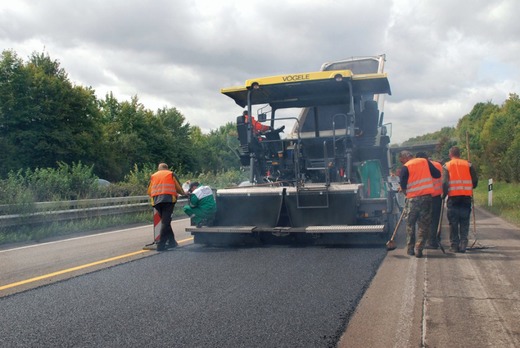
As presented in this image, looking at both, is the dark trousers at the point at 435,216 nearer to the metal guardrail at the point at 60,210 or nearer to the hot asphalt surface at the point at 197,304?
the hot asphalt surface at the point at 197,304

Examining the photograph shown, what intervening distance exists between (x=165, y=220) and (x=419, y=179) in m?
4.15

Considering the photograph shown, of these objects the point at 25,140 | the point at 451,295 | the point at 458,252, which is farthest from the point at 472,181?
the point at 25,140

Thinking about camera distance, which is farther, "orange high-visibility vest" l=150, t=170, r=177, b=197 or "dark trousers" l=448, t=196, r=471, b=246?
"orange high-visibility vest" l=150, t=170, r=177, b=197

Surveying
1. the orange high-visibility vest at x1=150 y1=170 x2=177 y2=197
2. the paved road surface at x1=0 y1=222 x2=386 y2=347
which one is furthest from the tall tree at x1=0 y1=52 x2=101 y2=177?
the paved road surface at x1=0 y1=222 x2=386 y2=347

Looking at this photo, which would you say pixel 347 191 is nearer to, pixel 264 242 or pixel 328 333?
pixel 264 242

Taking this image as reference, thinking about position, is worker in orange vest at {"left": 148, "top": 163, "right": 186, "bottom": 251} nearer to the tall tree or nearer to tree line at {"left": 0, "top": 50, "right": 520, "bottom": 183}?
tree line at {"left": 0, "top": 50, "right": 520, "bottom": 183}

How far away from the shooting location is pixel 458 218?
26.3 feet

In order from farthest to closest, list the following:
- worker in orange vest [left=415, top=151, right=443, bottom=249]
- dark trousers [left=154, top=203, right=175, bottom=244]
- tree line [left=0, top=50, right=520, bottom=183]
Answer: tree line [left=0, top=50, right=520, bottom=183], dark trousers [left=154, top=203, right=175, bottom=244], worker in orange vest [left=415, top=151, right=443, bottom=249]

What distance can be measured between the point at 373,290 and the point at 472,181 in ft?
11.8

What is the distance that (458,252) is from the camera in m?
7.88

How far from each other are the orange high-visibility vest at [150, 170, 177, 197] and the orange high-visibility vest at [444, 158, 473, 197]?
4.53 metres

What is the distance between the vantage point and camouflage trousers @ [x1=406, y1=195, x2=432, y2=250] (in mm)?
7633

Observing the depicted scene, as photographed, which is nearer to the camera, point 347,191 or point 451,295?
point 451,295

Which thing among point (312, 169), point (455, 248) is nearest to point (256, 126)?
point (312, 169)
